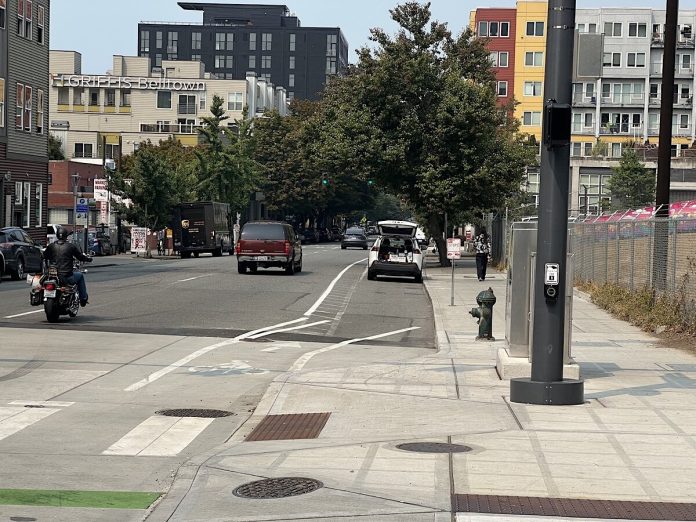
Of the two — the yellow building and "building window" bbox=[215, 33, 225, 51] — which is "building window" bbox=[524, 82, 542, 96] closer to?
the yellow building

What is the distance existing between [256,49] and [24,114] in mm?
126153

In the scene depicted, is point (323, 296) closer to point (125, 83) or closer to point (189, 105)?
point (189, 105)

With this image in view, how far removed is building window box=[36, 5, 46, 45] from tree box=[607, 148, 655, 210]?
40.9 m

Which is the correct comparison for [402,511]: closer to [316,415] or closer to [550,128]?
[316,415]

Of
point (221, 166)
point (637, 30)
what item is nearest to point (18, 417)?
point (221, 166)

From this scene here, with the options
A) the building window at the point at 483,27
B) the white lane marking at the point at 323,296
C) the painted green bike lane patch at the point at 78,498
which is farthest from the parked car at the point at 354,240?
the painted green bike lane patch at the point at 78,498

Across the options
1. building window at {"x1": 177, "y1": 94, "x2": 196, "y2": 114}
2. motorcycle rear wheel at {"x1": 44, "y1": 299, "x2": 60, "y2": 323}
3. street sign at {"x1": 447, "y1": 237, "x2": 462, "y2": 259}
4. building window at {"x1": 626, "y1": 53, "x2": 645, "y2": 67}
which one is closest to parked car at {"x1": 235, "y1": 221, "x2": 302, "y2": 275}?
street sign at {"x1": 447, "y1": 237, "x2": 462, "y2": 259}

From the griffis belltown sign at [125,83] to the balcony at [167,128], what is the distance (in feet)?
12.4

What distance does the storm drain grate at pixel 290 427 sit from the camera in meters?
10.4

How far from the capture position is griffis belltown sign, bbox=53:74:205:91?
118m

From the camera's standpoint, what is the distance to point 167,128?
119625mm

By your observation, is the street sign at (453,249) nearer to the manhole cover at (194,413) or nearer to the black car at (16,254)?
the black car at (16,254)

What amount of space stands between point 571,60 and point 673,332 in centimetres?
975

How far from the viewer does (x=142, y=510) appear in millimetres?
7551
